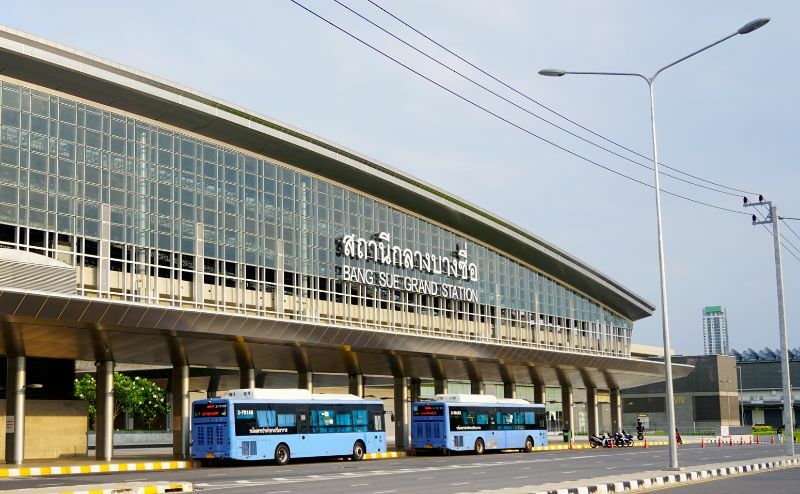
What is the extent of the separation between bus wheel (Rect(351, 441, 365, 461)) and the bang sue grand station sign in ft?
41.9

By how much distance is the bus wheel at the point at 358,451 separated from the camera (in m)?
47.5

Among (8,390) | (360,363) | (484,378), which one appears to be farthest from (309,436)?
(484,378)

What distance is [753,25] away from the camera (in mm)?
30109

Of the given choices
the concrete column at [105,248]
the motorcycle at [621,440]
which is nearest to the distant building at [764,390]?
the motorcycle at [621,440]

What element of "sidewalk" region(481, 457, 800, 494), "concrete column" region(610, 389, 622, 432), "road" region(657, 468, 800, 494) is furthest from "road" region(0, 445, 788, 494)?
"concrete column" region(610, 389, 622, 432)

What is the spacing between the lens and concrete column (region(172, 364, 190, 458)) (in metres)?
49.4

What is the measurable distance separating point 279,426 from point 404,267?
73.4 ft

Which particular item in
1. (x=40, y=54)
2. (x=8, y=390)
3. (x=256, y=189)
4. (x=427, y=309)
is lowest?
(x=8, y=390)

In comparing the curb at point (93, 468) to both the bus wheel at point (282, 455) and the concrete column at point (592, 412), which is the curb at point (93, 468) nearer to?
the bus wheel at point (282, 455)

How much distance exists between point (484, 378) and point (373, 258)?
22625 millimetres

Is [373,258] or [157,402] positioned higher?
[373,258]

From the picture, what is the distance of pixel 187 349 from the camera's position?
4897cm

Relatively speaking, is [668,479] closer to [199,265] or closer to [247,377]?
[199,265]

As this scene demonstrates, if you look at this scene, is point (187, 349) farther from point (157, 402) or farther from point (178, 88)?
point (157, 402)
